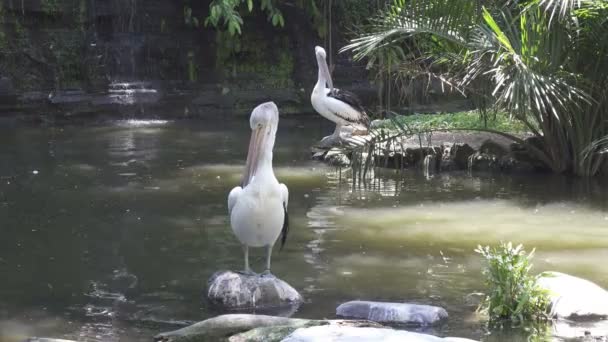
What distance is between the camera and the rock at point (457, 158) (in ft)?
36.8

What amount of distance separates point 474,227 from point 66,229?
3580mm

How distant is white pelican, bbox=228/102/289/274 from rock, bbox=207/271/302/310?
20 centimetres

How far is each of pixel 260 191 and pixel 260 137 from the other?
0.36 meters

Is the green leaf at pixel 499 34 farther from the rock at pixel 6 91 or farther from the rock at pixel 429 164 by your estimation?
the rock at pixel 6 91

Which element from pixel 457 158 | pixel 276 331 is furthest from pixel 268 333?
pixel 457 158

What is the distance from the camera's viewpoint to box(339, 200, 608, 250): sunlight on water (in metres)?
7.75

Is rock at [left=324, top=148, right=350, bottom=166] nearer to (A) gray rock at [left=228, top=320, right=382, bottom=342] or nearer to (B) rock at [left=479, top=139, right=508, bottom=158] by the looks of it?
(B) rock at [left=479, top=139, right=508, bottom=158]

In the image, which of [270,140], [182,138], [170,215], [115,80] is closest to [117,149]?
[182,138]

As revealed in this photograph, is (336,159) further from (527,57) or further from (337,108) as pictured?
(527,57)

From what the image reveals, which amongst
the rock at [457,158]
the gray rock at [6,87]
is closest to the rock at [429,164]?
the rock at [457,158]

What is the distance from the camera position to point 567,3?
8727 millimetres

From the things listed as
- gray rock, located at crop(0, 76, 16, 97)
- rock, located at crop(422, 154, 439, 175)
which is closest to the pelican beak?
rock, located at crop(422, 154, 439, 175)

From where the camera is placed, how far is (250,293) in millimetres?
6000

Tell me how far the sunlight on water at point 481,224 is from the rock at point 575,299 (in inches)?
66.2
